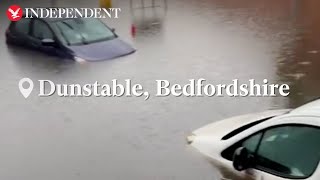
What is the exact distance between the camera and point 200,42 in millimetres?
12930

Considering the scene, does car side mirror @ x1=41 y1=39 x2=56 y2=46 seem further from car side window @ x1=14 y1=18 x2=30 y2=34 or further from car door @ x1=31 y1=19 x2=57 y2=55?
car side window @ x1=14 y1=18 x2=30 y2=34

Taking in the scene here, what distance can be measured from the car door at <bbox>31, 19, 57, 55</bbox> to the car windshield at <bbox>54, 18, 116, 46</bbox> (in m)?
0.22

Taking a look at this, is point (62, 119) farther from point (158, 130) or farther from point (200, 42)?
point (200, 42)

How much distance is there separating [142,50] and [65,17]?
1.80m

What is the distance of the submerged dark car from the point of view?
37.6 feet

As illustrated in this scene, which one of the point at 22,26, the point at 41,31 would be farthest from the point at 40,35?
the point at 22,26

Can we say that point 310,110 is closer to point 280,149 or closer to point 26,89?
point 280,149

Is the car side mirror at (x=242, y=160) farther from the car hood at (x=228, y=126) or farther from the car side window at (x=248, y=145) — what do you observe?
the car hood at (x=228, y=126)

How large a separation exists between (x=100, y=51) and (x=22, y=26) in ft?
7.22

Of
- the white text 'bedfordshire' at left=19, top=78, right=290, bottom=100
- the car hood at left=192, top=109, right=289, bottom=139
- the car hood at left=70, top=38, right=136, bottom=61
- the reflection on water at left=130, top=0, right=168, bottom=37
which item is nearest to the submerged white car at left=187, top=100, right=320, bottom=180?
the car hood at left=192, top=109, right=289, bottom=139

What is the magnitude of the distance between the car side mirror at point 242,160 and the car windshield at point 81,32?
7.46 m

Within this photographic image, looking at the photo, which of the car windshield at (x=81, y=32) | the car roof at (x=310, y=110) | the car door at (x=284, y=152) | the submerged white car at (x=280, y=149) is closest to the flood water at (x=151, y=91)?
the car windshield at (x=81, y=32)

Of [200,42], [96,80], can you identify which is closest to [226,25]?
[200,42]

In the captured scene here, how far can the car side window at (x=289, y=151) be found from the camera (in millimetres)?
4305
